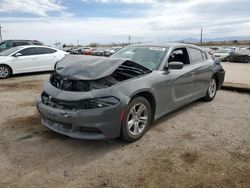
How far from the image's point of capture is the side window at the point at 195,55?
529 cm

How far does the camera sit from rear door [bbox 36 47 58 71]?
429 inches

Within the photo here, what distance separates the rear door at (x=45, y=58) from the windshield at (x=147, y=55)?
686cm

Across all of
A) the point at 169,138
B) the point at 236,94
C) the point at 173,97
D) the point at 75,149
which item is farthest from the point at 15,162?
the point at 236,94

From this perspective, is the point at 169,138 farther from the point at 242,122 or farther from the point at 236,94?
the point at 236,94

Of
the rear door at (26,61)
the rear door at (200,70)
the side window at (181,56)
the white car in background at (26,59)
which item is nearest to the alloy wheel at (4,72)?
the white car in background at (26,59)

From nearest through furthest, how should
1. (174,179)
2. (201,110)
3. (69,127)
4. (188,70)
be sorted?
(174,179) → (69,127) → (188,70) → (201,110)

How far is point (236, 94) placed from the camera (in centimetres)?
678

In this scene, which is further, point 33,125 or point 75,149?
point 33,125

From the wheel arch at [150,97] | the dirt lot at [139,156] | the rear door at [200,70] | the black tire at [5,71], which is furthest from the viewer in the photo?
the black tire at [5,71]

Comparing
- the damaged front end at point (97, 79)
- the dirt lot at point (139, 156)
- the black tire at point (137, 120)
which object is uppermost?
the damaged front end at point (97, 79)

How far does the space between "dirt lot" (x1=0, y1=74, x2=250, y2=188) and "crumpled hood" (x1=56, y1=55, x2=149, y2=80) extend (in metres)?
1.02

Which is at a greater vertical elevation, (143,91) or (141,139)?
(143,91)

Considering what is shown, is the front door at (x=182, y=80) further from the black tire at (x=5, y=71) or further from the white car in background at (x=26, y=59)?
the black tire at (x=5, y=71)

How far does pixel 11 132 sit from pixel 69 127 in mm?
1292
